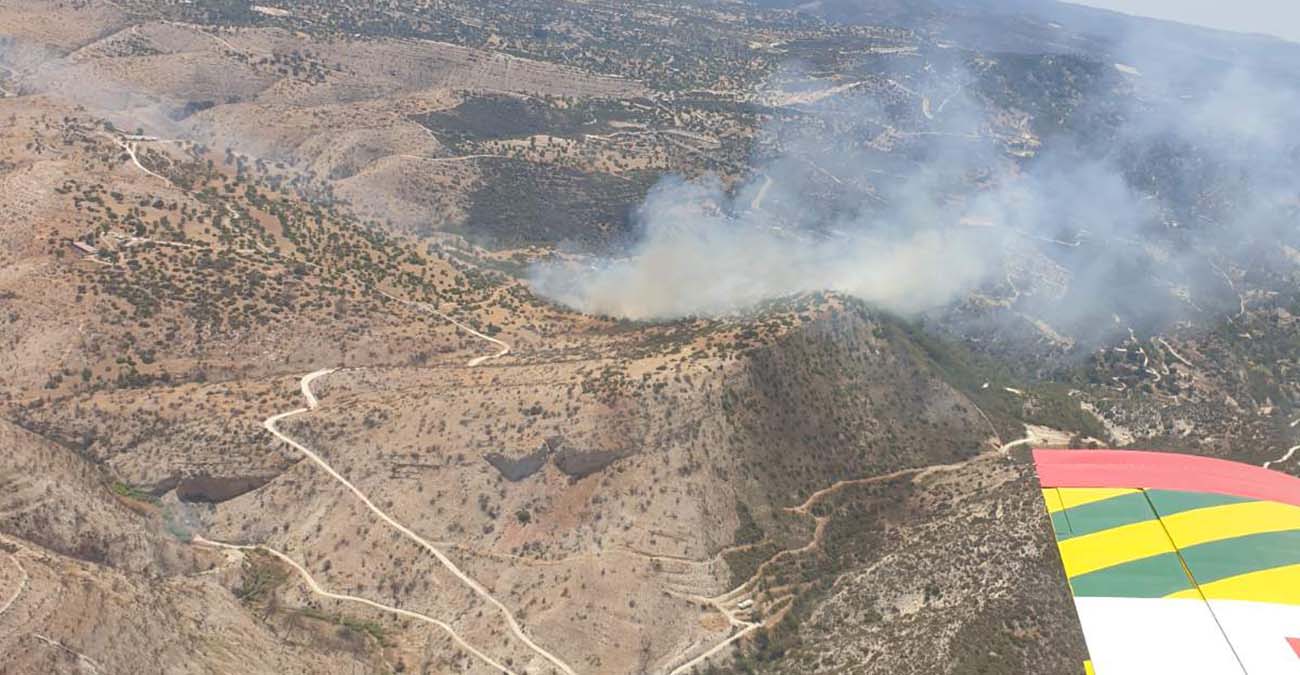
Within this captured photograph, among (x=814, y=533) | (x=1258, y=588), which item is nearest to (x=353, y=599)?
(x=814, y=533)

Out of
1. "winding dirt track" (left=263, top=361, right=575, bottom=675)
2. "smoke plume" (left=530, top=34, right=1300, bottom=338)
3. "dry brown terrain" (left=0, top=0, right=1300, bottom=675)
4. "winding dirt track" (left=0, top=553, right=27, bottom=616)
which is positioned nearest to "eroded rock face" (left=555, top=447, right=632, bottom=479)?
"dry brown terrain" (left=0, top=0, right=1300, bottom=675)

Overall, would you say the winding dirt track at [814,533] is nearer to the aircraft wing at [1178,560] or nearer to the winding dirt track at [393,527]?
the winding dirt track at [393,527]

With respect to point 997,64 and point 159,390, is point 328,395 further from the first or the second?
point 997,64

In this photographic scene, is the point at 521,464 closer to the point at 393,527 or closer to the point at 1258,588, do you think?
the point at 393,527

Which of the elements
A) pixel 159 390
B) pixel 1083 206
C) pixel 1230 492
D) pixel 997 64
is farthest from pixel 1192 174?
pixel 159 390

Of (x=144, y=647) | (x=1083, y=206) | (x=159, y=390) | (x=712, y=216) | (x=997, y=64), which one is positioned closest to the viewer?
(x=144, y=647)

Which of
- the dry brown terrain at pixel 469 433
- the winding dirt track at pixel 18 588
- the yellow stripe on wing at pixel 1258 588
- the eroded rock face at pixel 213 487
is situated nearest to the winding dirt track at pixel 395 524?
the dry brown terrain at pixel 469 433
